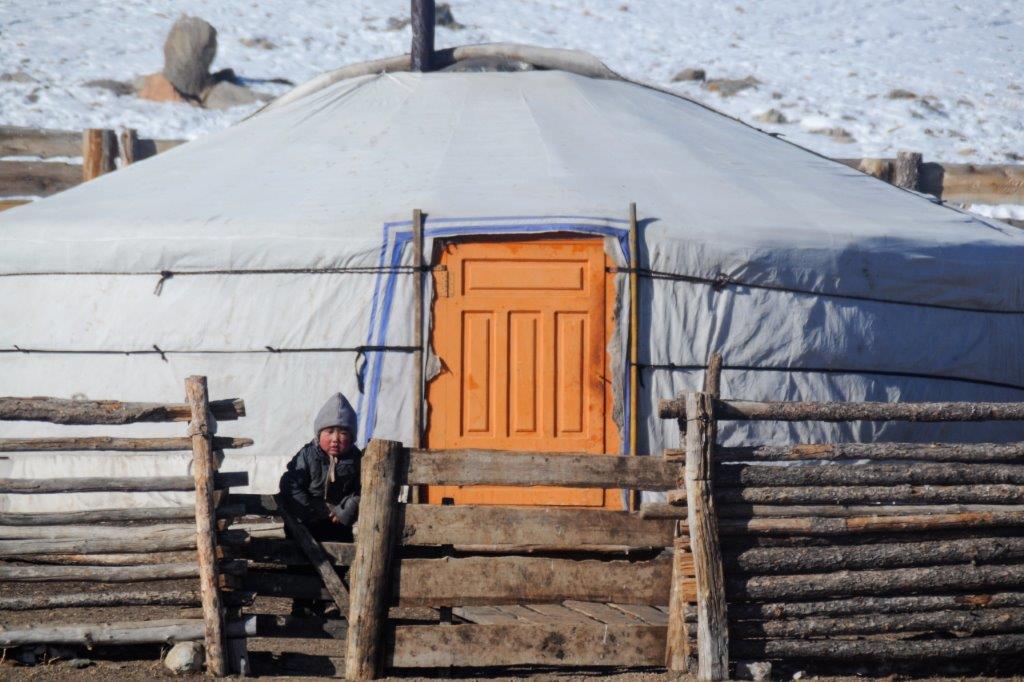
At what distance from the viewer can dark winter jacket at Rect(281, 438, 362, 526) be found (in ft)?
17.7

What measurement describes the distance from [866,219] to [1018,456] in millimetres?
2480

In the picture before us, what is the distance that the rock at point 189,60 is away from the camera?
17500 mm

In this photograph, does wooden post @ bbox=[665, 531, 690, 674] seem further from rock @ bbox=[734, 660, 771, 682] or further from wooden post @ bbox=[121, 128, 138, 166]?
wooden post @ bbox=[121, 128, 138, 166]

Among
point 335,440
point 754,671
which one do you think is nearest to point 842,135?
point 335,440

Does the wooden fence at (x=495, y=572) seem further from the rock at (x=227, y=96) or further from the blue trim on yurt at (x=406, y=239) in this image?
the rock at (x=227, y=96)

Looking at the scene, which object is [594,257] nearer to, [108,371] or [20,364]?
[108,371]

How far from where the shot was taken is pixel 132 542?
16.5ft

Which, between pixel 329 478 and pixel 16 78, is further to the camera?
pixel 16 78

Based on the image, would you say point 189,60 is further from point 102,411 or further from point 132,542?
point 132,542

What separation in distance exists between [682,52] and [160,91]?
357 inches

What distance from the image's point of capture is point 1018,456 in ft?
16.9

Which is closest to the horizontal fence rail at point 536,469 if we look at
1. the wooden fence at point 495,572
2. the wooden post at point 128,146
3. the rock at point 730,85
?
the wooden fence at point 495,572

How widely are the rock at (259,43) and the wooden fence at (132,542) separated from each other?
16606mm

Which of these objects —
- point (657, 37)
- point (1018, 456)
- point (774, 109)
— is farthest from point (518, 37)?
point (1018, 456)
